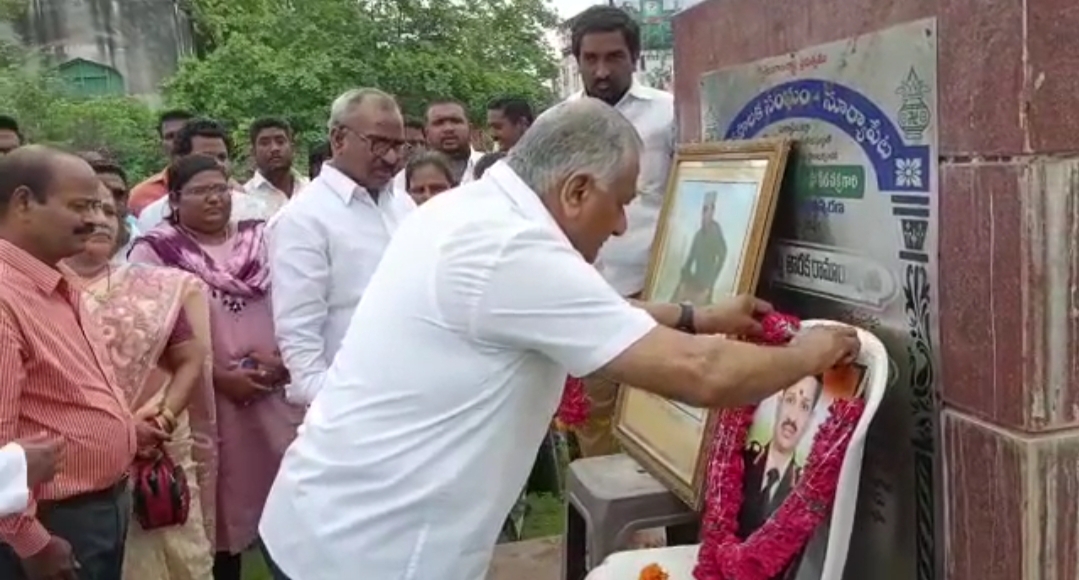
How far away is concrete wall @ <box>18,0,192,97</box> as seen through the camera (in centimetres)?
2133

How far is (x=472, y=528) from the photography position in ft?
5.95

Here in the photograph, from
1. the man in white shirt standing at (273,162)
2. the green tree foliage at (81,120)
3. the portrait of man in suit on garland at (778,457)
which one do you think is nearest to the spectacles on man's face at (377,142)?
the portrait of man in suit on garland at (778,457)

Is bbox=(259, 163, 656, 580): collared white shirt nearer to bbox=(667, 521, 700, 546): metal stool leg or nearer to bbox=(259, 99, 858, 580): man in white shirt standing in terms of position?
bbox=(259, 99, 858, 580): man in white shirt standing

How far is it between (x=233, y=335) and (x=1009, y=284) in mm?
2743

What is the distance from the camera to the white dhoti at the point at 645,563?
2.35 metres

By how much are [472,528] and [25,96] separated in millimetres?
16597

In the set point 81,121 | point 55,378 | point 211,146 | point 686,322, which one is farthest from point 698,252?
point 81,121

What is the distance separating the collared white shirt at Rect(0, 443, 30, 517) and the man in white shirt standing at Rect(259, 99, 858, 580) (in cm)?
59

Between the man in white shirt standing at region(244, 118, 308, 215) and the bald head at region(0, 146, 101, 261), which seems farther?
the man in white shirt standing at region(244, 118, 308, 215)

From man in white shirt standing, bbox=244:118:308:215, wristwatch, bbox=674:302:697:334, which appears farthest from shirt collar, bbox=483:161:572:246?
man in white shirt standing, bbox=244:118:308:215

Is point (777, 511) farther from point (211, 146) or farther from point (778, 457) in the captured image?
point (211, 146)

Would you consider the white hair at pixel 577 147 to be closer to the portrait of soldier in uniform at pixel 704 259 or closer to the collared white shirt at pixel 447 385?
the collared white shirt at pixel 447 385

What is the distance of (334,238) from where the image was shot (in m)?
3.19

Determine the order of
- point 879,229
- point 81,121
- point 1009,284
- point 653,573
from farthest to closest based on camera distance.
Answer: point 81,121 < point 653,573 < point 879,229 < point 1009,284
